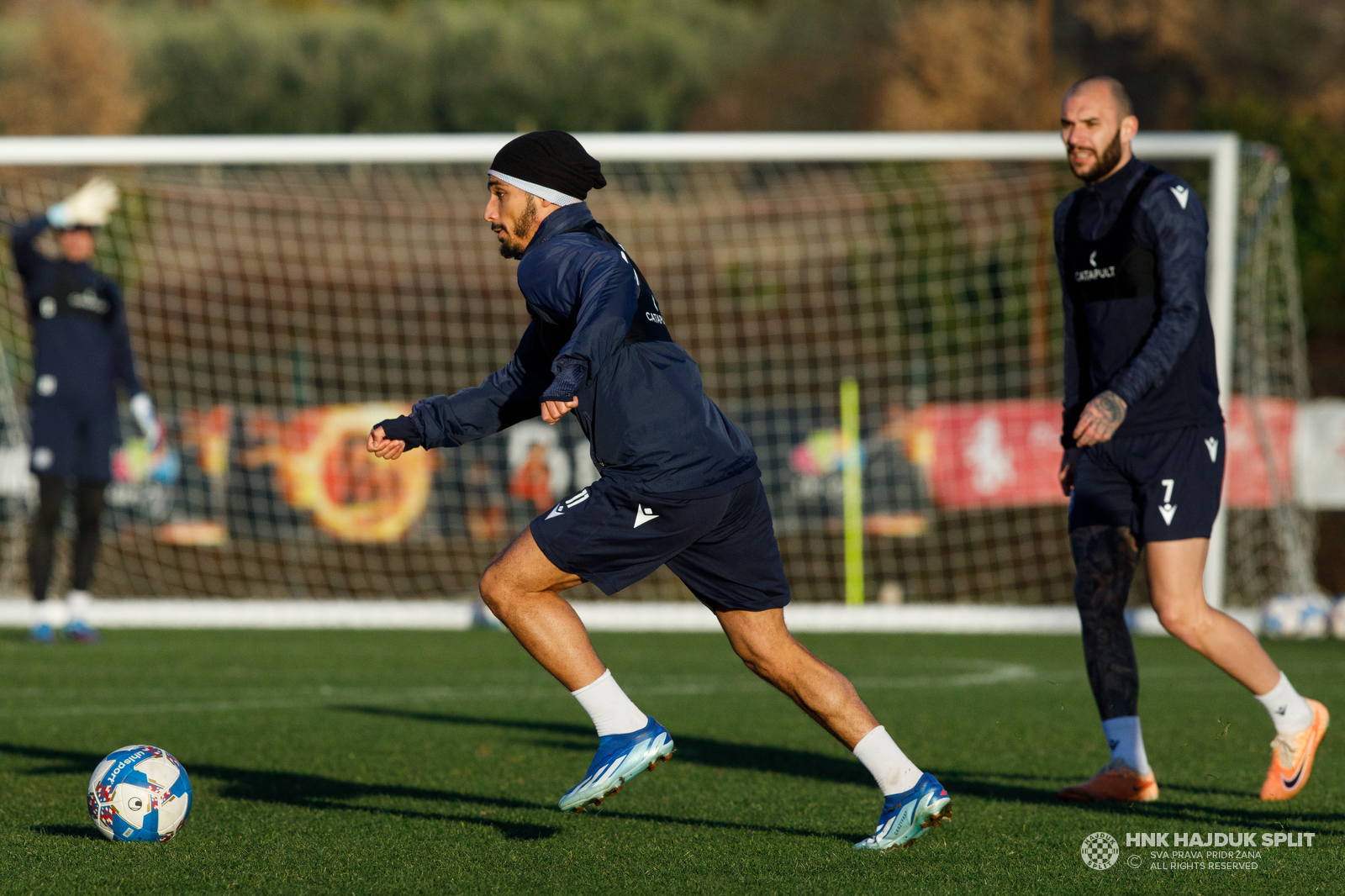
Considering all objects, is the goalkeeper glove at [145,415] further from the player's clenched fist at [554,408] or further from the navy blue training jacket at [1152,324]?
the player's clenched fist at [554,408]

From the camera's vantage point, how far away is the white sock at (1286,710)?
4645mm

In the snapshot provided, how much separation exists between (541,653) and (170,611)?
8.71 meters

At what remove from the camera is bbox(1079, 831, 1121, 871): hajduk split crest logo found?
386 centimetres

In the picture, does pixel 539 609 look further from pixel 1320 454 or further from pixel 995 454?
pixel 1320 454

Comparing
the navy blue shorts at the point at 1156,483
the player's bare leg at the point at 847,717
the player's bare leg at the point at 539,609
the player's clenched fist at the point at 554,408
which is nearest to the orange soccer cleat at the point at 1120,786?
the navy blue shorts at the point at 1156,483

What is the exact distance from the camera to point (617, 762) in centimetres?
384

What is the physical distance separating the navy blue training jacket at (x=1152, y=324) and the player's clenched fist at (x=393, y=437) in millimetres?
1911

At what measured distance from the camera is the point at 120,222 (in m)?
17.0

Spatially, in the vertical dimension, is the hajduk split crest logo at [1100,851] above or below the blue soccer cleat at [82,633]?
above

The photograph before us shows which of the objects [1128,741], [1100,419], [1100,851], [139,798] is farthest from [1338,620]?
[139,798]

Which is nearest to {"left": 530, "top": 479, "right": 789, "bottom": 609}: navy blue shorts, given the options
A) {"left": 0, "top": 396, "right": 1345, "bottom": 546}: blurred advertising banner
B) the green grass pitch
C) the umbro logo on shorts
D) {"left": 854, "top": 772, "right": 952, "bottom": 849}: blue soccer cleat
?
the umbro logo on shorts

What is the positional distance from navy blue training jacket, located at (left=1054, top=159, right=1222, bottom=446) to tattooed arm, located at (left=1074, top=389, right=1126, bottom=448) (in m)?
0.09

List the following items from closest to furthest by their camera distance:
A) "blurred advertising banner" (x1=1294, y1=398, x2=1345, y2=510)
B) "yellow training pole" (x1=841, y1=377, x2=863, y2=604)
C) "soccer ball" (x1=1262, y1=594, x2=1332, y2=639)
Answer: "soccer ball" (x1=1262, y1=594, x2=1332, y2=639)
"blurred advertising banner" (x1=1294, y1=398, x2=1345, y2=510)
"yellow training pole" (x1=841, y1=377, x2=863, y2=604)

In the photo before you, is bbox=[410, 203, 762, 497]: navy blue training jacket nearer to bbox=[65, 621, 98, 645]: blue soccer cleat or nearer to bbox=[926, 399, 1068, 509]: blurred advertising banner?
bbox=[65, 621, 98, 645]: blue soccer cleat
